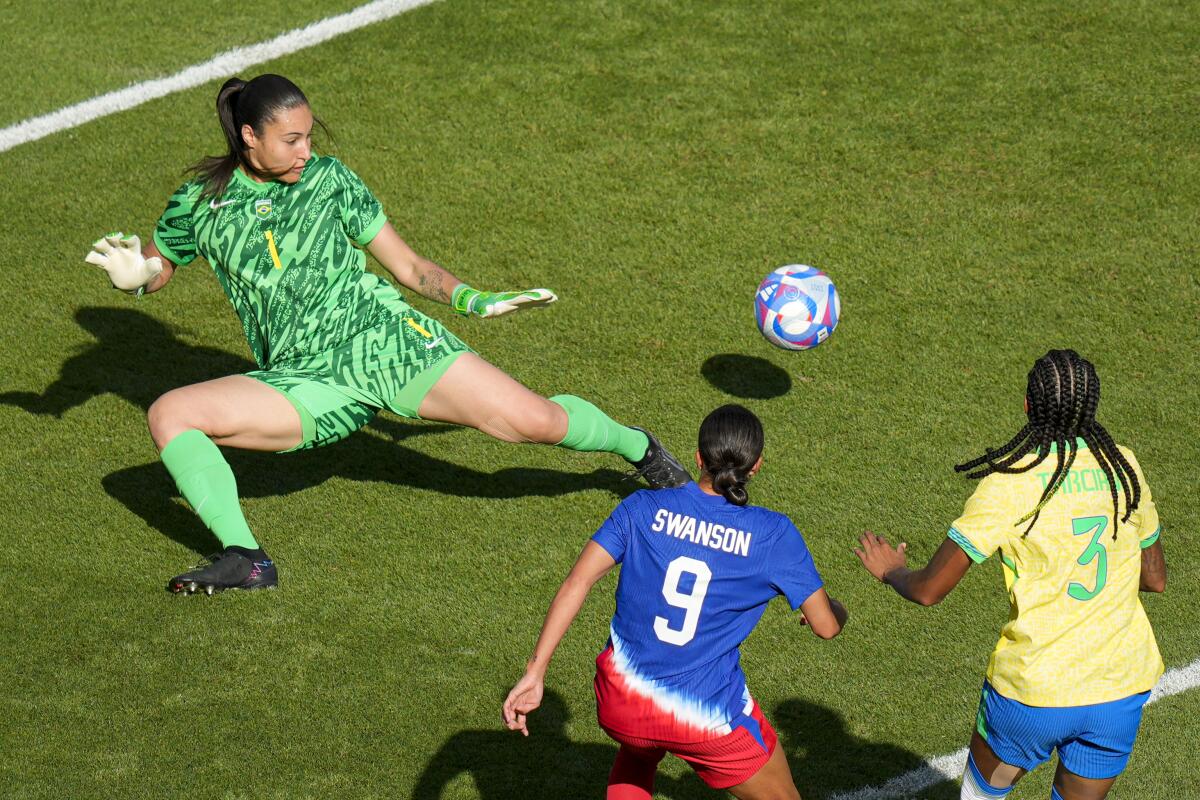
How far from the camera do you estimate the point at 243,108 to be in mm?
6402

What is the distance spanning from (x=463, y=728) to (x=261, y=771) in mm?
885

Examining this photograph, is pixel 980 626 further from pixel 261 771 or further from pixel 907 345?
pixel 261 771

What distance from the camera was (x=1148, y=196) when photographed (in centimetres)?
1012

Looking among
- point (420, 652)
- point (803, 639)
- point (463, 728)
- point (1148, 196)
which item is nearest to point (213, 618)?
point (420, 652)

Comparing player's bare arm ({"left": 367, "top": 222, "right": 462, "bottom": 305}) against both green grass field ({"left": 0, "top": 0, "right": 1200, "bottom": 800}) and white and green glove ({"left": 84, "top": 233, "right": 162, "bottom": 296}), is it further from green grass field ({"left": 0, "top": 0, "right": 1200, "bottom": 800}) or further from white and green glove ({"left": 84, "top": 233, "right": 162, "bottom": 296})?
green grass field ({"left": 0, "top": 0, "right": 1200, "bottom": 800})

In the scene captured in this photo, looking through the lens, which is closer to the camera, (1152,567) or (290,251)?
(1152,567)

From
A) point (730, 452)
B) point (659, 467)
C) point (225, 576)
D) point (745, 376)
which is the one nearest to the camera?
point (730, 452)

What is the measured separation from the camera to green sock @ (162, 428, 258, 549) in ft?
21.0

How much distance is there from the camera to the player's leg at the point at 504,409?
6.79 metres

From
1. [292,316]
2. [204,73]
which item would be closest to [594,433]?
[292,316]

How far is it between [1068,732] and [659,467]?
3.22 meters

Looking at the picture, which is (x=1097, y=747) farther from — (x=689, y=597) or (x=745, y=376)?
(x=745, y=376)

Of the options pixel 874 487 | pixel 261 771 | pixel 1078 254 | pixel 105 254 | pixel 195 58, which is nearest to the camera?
pixel 261 771

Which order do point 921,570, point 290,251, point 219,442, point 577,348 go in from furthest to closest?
1. point 577,348
2. point 290,251
3. point 219,442
4. point 921,570
